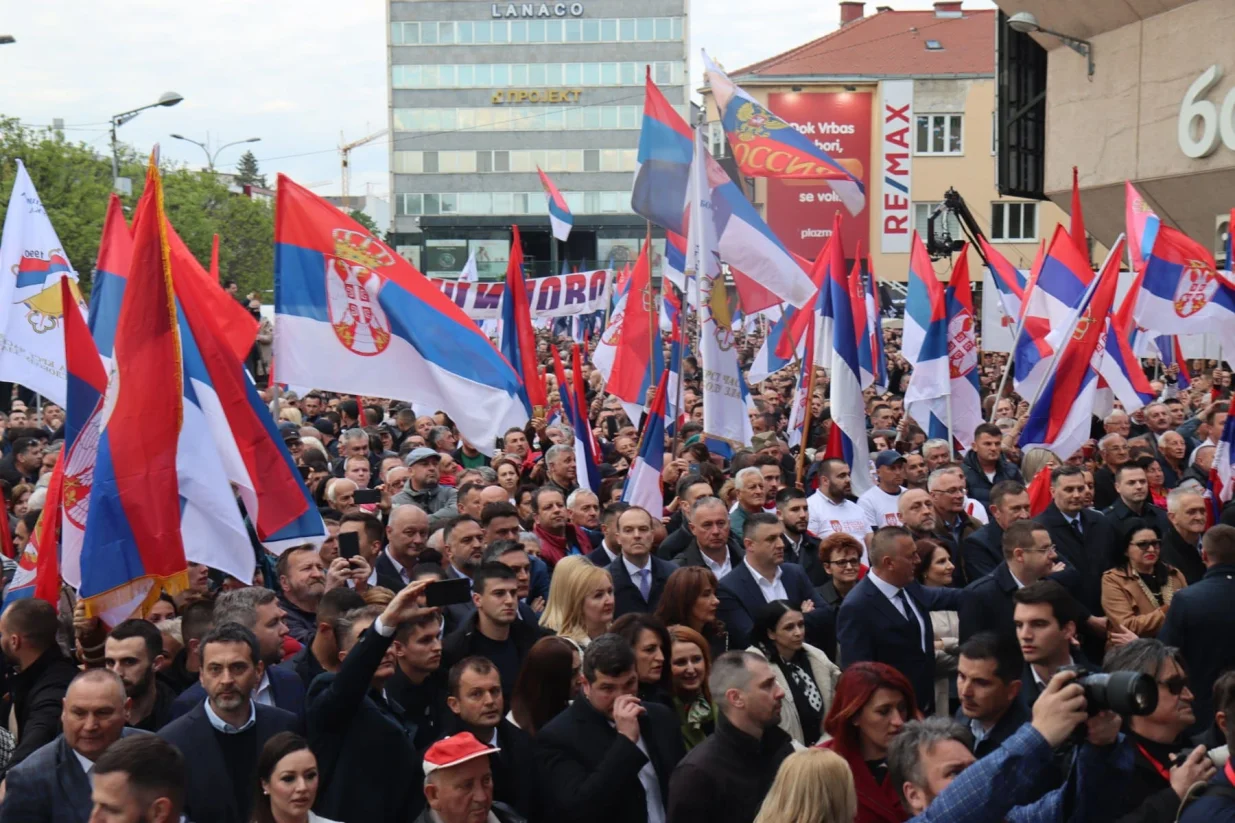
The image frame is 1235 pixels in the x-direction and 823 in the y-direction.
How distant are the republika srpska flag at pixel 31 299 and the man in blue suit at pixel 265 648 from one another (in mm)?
5648

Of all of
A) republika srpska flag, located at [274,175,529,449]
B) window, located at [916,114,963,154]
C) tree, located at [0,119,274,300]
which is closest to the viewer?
republika srpska flag, located at [274,175,529,449]

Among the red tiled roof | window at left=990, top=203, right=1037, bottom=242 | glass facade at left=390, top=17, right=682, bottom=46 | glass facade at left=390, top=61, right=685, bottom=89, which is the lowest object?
window at left=990, top=203, right=1037, bottom=242

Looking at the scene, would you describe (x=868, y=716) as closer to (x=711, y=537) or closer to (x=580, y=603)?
(x=580, y=603)

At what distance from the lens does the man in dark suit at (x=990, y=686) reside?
514 cm

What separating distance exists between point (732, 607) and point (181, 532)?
8.37 feet

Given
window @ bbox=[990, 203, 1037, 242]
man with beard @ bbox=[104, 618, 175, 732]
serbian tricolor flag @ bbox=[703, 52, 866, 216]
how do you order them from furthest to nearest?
window @ bbox=[990, 203, 1037, 242] < serbian tricolor flag @ bbox=[703, 52, 866, 216] < man with beard @ bbox=[104, 618, 175, 732]

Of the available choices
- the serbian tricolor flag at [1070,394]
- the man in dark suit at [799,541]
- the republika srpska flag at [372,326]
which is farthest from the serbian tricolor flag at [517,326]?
the man in dark suit at [799,541]

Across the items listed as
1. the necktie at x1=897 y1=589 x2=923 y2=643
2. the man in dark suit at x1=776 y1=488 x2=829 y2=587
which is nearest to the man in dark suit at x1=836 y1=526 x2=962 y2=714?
the necktie at x1=897 y1=589 x2=923 y2=643

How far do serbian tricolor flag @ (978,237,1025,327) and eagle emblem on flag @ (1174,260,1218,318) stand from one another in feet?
12.5

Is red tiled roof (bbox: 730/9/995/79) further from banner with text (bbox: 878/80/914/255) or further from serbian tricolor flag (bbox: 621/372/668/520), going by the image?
serbian tricolor flag (bbox: 621/372/668/520)

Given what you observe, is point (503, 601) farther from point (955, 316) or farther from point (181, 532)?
point (955, 316)

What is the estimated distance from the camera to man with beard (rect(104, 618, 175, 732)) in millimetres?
5672

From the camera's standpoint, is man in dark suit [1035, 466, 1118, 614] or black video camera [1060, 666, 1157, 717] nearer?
black video camera [1060, 666, 1157, 717]

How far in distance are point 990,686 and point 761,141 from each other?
10260 millimetres
